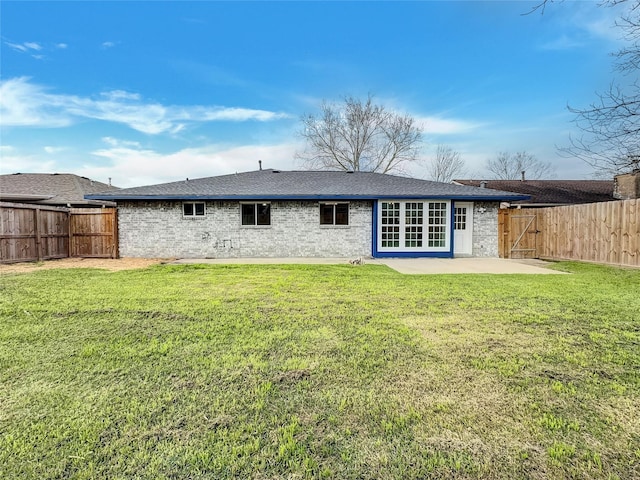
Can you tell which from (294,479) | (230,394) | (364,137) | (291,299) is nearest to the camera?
(294,479)

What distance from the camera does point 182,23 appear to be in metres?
11.7

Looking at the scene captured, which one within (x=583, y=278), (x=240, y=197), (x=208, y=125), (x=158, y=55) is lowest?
(x=583, y=278)

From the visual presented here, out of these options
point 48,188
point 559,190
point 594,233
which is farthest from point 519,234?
point 48,188

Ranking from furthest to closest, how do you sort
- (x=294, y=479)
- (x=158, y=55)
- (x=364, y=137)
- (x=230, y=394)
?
(x=364, y=137)
(x=158, y=55)
(x=230, y=394)
(x=294, y=479)

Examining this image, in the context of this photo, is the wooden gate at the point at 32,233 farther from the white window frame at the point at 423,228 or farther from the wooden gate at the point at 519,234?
the wooden gate at the point at 519,234

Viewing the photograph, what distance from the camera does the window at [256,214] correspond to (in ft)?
42.5

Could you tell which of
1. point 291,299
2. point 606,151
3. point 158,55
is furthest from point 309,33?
point 291,299

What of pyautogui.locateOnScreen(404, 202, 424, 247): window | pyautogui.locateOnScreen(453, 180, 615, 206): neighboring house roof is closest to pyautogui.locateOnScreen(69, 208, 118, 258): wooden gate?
pyautogui.locateOnScreen(404, 202, 424, 247): window

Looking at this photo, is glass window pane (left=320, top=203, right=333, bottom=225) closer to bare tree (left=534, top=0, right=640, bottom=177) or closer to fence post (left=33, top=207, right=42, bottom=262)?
bare tree (left=534, top=0, right=640, bottom=177)

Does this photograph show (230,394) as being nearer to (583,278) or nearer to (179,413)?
(179,413)

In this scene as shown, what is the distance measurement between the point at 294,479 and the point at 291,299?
3.93 meters

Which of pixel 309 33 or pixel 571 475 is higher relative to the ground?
pixel 309 33

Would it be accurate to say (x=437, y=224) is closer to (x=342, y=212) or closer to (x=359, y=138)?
(x=342, y=212)

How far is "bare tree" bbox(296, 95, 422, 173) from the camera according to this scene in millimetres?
28500
